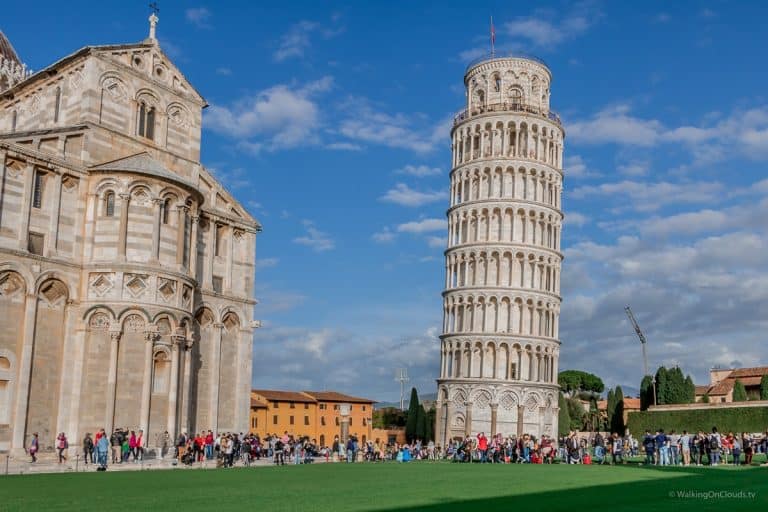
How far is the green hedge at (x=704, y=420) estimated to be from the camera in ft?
186

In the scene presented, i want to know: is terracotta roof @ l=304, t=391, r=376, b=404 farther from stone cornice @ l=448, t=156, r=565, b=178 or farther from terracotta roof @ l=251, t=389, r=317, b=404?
stone cornice @ l=448, t=156, r=565, b=178

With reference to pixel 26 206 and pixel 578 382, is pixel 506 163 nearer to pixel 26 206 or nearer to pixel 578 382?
pixel 26 206

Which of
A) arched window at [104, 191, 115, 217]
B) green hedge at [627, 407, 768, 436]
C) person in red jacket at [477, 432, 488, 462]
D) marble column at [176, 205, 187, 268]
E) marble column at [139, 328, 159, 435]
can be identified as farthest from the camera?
green hedge at [627, 407, 768, 436]

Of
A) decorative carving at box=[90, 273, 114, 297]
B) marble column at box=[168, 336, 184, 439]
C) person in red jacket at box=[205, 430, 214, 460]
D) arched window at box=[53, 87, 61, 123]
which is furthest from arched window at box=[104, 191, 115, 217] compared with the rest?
person in red jacket at box=[205, 430, 214, 460]

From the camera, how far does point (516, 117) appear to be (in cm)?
6731

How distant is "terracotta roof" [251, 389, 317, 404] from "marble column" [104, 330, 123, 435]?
6036 cm

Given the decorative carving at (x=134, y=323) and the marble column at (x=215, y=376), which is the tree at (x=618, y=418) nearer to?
the marble column at (x=215, y=376)

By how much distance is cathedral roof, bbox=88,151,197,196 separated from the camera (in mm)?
32125

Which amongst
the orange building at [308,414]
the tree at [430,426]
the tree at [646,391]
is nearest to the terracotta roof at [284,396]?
the orange building at [308,414]

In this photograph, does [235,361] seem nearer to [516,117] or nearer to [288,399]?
[516,117]

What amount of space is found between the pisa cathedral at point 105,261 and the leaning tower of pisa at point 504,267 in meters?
30.1

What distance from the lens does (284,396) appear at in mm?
92688

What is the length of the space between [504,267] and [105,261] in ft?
128

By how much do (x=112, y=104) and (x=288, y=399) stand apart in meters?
61.6
